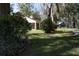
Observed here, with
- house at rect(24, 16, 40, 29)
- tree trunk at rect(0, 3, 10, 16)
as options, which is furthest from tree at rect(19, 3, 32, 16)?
tree trunk at rect(0, 3, 10, 16)

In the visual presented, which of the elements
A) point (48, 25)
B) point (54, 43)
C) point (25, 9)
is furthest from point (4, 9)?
point (54, 43)

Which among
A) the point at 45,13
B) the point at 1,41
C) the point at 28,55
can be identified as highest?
the point at 45,13

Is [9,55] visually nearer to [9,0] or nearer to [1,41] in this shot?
[1,41]

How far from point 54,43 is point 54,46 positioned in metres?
0.04

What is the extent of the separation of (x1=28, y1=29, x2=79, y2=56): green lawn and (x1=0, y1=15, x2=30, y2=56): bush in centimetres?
11

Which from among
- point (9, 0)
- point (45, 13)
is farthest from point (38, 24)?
point (9, 0)

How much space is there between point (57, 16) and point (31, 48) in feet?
1.84

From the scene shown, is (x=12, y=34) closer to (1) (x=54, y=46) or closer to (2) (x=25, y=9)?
(2) (x=25, y=9)

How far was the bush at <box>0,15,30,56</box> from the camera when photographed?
7.25 feet

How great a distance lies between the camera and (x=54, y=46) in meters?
2.23

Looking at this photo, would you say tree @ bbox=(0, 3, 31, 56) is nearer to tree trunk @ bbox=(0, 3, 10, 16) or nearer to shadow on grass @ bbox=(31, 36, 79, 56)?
tree trunk @ bbox=(0, 3, 10, 16)

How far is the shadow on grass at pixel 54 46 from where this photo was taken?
2211 mm

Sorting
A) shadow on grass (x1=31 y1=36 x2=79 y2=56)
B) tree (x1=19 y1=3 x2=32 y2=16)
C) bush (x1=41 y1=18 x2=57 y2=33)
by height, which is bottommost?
shadow on grass (x1=31 y1=36 x2=79 y2=56)

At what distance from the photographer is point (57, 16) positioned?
87.2 inches
